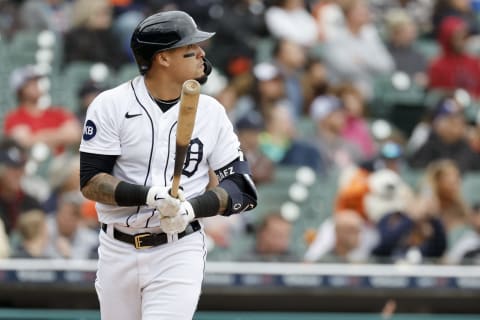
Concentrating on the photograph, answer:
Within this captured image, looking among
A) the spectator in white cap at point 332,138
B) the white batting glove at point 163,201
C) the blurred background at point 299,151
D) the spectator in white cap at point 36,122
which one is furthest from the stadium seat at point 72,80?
the white batting glove at point 163,201

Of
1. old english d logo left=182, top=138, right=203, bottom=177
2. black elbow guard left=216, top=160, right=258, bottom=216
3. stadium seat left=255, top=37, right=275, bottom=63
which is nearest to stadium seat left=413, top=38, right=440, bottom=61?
stadium seat left=255, top=37, right=275, bottom=63

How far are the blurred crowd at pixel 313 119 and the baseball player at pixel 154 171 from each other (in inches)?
139

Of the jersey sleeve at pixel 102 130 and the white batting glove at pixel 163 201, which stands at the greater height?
the jersey sleeve at pixel 102 130

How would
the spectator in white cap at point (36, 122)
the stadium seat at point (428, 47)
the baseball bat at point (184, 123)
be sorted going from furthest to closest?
the stadium seat at point (428, 47) → the spectator in white cap at point (36, 122) → the baseball bat at point (184, 123)

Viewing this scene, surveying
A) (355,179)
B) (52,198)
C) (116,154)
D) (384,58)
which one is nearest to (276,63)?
(384,58)

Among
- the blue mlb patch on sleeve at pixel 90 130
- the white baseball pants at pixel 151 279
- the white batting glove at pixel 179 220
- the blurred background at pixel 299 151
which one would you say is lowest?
the blurred background at pixel 299 151

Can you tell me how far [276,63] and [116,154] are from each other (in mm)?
6343

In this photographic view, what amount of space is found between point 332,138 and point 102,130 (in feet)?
18.2

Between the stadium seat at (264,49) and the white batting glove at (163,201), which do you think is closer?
the white batting glove at (163,201)

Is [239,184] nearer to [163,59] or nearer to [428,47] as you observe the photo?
[163,59]

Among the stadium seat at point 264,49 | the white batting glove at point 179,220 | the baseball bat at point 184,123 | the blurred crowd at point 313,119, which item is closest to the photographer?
the baseball bat at point 184,123

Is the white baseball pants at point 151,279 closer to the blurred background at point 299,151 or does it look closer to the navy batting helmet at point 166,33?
the navy batting helmet at point 166,33

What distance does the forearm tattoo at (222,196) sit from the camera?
177 inches

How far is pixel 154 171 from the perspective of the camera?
14.9 ft
